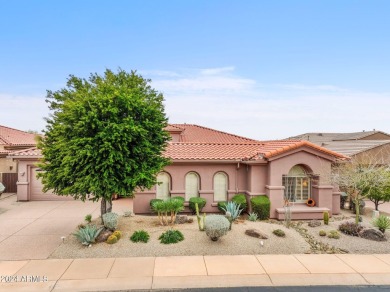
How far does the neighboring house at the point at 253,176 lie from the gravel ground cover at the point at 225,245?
3.08 metres

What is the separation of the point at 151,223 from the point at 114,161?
427cm

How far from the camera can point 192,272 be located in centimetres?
808

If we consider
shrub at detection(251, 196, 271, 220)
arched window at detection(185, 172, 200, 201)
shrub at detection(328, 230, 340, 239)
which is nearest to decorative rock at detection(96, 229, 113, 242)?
arched window at detection(185, 172, 200, 201)

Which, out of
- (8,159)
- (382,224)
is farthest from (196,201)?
(8,159)

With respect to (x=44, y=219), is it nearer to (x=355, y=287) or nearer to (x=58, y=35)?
(x=58, y=35)

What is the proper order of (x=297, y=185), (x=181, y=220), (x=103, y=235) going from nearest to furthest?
1. (x=103, y=235)
2. (x=181, y=220)
3. (x=297, y=185)

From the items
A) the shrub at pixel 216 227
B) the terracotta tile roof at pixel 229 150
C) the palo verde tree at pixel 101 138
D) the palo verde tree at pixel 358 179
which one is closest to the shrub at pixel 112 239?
the palo verde tree at pixel 101 138

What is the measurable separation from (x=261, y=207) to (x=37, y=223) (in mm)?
11992

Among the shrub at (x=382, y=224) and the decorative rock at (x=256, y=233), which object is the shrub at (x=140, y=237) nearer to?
the decorative rock at (x=256, y=233)

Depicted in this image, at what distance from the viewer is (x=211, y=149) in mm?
16922

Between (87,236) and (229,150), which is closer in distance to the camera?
(87,236)

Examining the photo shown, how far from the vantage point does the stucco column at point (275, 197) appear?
14266 mm

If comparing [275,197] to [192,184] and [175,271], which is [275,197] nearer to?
[192,184]

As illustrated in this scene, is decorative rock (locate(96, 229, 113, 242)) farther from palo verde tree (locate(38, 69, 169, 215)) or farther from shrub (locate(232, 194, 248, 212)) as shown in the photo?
shrub (locate(232, 194, 248, 212))
